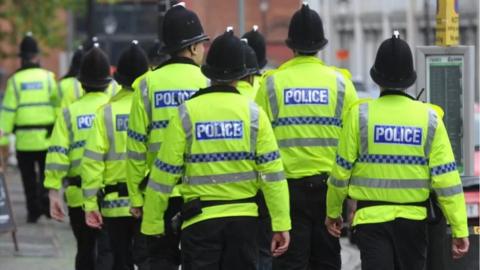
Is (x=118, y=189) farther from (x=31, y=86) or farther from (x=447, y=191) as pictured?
(x=31, y=86)

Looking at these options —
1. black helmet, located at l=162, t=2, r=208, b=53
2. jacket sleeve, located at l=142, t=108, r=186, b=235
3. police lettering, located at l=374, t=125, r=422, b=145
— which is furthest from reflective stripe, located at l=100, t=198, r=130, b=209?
police lettering, located at l=374, t=125, r=422, b=145

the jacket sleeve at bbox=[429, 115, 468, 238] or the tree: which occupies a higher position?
the jacket sleeve at bbox=[429, 115, 468, 238]

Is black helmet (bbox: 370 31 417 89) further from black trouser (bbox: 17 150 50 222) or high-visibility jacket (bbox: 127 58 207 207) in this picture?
black trouser (bbox: 17 150 50 222)

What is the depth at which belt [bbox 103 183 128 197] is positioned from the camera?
10.2m

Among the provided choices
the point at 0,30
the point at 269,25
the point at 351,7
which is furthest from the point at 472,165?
the point at 351,7

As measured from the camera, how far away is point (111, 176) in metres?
10.3

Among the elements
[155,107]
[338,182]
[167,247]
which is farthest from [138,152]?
[338,182]

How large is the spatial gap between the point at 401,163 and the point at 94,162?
2.76 m

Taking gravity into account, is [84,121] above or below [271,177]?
below

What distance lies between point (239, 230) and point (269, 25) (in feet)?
123

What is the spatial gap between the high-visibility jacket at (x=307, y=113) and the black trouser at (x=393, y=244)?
1.16 meters

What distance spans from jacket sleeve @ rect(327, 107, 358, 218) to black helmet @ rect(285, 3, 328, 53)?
1309mm

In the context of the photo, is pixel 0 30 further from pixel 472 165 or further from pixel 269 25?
pixel 472 165

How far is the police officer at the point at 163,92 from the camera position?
9.02 m
